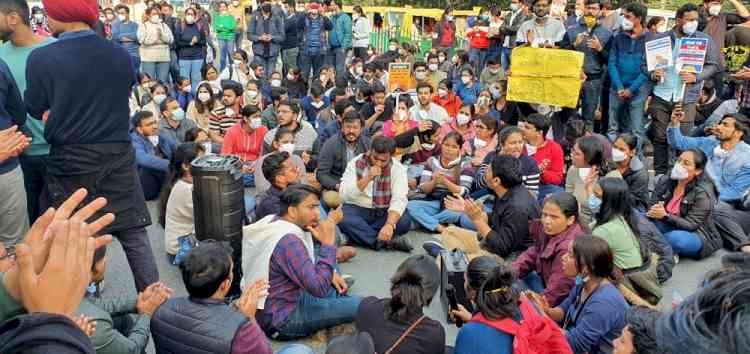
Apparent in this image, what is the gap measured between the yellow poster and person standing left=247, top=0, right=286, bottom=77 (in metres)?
5.03

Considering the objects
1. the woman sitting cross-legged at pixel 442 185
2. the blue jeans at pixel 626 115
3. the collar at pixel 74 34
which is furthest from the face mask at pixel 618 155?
the collar at pixel 74 34

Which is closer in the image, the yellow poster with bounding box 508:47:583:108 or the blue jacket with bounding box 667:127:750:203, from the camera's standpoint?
the blue jacket with bounding box 667:127:750:203

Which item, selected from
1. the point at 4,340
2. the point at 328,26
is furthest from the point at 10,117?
the point at 328,26

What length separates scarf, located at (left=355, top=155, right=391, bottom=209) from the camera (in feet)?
18.7

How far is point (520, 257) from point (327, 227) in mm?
1363

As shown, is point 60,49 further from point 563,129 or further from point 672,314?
point 563,129

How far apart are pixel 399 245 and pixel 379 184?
52cm

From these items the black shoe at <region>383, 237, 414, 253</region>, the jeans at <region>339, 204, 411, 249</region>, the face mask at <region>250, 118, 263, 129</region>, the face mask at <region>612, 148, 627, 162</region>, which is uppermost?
the face mask at <region>612, 148, 627, 162</region>

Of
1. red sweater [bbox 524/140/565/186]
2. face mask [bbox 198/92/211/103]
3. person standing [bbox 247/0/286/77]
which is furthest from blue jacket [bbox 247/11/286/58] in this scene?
red sweater [bbox 524/140/565/186]

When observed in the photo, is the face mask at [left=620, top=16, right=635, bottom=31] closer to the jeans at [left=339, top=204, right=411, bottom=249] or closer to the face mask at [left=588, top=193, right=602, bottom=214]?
the face mask at [left=588, top=193, right=602, bottom=214]

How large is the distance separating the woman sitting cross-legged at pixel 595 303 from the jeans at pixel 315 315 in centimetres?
128

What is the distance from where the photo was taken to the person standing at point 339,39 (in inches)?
505

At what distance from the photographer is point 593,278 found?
3623 millimetres

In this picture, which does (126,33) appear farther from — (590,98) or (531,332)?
(531,332)
